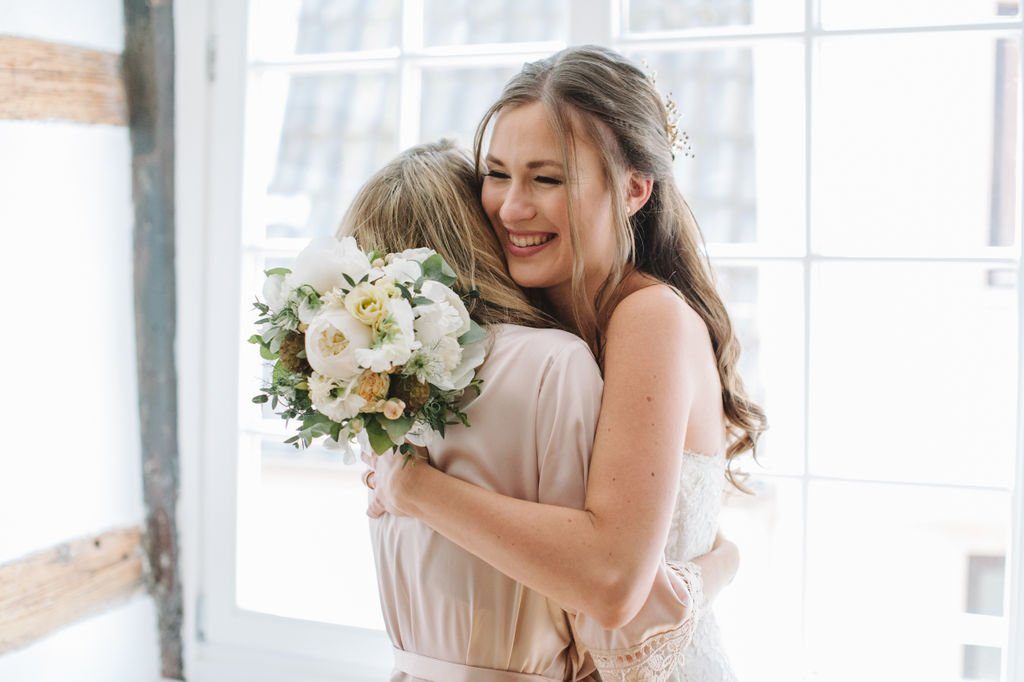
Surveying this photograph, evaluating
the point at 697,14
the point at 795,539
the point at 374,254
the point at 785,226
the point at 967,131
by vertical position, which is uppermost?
the point at 697,14

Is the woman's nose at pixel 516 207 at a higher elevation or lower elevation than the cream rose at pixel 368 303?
higher

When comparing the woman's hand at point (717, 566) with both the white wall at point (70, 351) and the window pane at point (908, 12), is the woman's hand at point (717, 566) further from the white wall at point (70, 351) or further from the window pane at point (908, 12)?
the white wall at point (70, 351)

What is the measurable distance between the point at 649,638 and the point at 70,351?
159 centimetres

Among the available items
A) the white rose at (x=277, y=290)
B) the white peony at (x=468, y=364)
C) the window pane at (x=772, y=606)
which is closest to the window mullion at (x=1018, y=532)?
the window pane at (x=772, y=606)

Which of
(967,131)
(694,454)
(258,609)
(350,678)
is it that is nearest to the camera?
(694,454)

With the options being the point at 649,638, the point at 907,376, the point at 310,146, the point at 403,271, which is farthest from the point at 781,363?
the point at 310,146

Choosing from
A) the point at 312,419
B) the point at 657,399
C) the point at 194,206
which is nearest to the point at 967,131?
the point at 657,399

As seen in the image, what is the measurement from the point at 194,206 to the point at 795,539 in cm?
166

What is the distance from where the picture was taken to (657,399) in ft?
4.39

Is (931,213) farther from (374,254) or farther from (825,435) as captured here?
(374,254)

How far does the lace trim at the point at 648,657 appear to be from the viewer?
140cm

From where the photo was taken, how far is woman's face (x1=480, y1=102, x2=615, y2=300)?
1.52 metres

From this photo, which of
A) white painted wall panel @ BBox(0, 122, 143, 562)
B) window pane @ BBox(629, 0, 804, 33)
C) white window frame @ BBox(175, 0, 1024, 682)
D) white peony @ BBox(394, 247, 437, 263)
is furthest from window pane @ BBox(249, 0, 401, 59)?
white peony @ BBox(394, 247, 437, 263)

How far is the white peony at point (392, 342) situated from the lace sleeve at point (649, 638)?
1.67 feet
